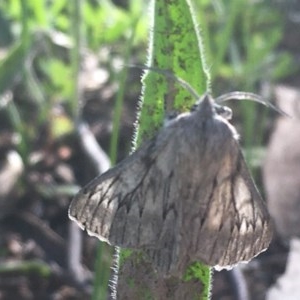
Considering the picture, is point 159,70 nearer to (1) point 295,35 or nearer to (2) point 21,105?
(2) point 21,105

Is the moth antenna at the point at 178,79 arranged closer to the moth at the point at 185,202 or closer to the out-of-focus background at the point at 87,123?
the moth at the point at 185,202

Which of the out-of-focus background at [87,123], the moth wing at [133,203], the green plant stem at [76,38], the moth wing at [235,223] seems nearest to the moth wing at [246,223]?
the moth wing at [235,223]

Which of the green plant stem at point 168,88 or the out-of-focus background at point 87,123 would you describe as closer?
the green plant stem at point 168,88

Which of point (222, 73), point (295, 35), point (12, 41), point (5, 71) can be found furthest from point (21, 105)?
point (295, 35)

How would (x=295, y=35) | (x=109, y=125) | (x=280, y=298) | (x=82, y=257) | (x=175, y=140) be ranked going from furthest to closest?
(x=295, y=35), (x=109, y=125), (x=82, y=257), (x=280, y=298), (x=175, y=140)

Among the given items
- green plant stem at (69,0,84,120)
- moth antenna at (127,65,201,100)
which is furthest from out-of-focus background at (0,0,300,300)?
moth antenna at (127,65,201,100)

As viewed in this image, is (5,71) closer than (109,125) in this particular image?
Yes
